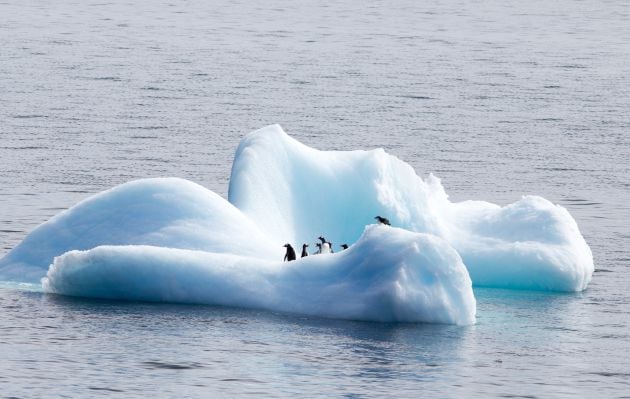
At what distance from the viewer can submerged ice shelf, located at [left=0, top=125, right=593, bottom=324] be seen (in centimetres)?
2448

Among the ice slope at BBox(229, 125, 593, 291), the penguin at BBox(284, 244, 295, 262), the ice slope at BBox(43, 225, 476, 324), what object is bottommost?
the ice slope at BBox(43, 225, 476, 324)

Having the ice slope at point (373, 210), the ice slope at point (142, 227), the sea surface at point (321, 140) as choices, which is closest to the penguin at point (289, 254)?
the ice slope at point (142, 227)

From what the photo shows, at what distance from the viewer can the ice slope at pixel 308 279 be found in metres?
24.3

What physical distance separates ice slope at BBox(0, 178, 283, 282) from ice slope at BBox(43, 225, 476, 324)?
1155 mm

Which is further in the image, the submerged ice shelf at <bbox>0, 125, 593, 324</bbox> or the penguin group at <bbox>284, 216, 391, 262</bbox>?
the penguin group at <bbox>284, 216, 391, 262</bbox>

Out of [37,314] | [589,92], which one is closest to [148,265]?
[37,314]

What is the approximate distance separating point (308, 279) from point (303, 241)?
5541 millimetres

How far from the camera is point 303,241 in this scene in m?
30.4

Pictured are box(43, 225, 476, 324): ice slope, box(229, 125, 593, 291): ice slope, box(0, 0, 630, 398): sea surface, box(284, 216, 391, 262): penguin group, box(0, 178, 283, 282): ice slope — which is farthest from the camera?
box(229, 125, 593, 291): ice slope

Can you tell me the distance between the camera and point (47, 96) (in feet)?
182

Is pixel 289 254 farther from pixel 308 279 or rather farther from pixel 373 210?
pixel 373 210

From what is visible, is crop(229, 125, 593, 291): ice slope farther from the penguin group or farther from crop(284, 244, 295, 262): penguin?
crop(284, 244, 295, 262): penguin

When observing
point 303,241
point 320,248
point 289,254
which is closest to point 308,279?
point 289,254

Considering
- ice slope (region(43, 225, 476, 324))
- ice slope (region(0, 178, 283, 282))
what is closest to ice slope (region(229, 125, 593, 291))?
ice slope (region(0, 178, 283, 282))
